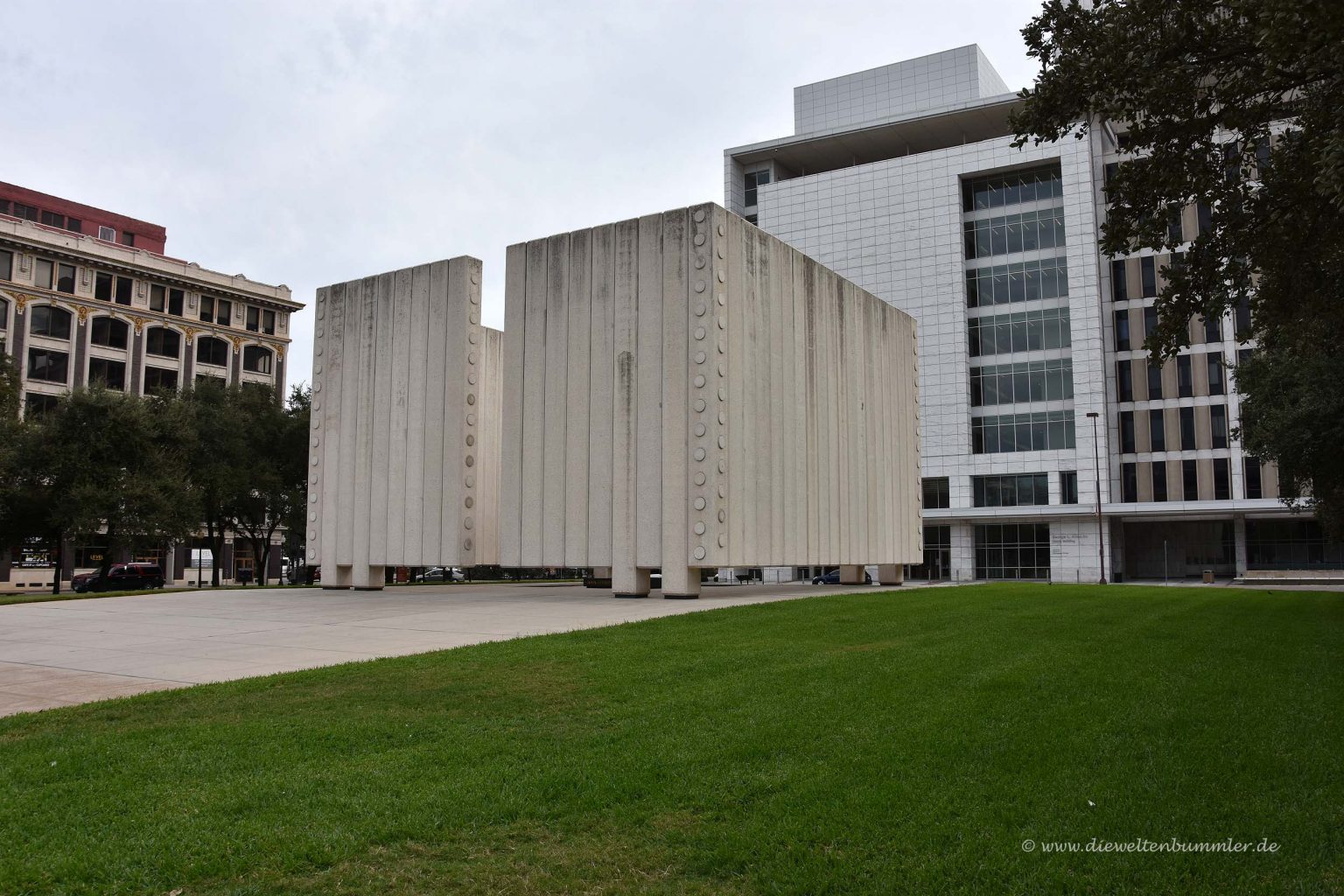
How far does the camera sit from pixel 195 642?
56.1 ft

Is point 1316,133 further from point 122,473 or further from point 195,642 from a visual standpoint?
point 122,473

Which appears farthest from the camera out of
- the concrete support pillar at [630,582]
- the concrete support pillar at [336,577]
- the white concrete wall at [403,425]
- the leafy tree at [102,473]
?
the leafy tree at [102,473]

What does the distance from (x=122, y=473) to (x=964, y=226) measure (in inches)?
2317

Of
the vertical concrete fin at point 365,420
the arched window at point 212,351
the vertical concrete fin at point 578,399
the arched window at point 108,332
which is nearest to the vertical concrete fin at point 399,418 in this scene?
the vertical concrete fin at point 365,420

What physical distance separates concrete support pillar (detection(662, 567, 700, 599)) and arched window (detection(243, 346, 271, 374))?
7054 centimetres

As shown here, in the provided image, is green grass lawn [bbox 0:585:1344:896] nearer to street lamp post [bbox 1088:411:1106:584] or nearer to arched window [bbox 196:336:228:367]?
street lamp post [bbox 1088:411:1106:584]

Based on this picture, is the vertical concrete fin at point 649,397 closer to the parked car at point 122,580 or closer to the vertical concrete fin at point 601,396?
the vertical concrete fin at point 601,396

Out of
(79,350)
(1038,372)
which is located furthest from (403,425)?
(79,350)

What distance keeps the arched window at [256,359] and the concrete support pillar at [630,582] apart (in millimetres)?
69134

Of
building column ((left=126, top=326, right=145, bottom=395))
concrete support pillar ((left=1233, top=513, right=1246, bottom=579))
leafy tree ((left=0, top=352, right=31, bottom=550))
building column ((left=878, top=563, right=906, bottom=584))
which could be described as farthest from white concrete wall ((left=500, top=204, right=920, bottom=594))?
building column ((left=126, top=326, right=145, bottom=395))

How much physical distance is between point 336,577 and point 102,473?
14308 millimetres

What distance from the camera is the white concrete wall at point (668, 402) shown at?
91.1 feet

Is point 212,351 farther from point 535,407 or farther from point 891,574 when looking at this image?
point 891,574

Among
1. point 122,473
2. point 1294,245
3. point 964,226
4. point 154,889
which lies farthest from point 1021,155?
point 154,889
